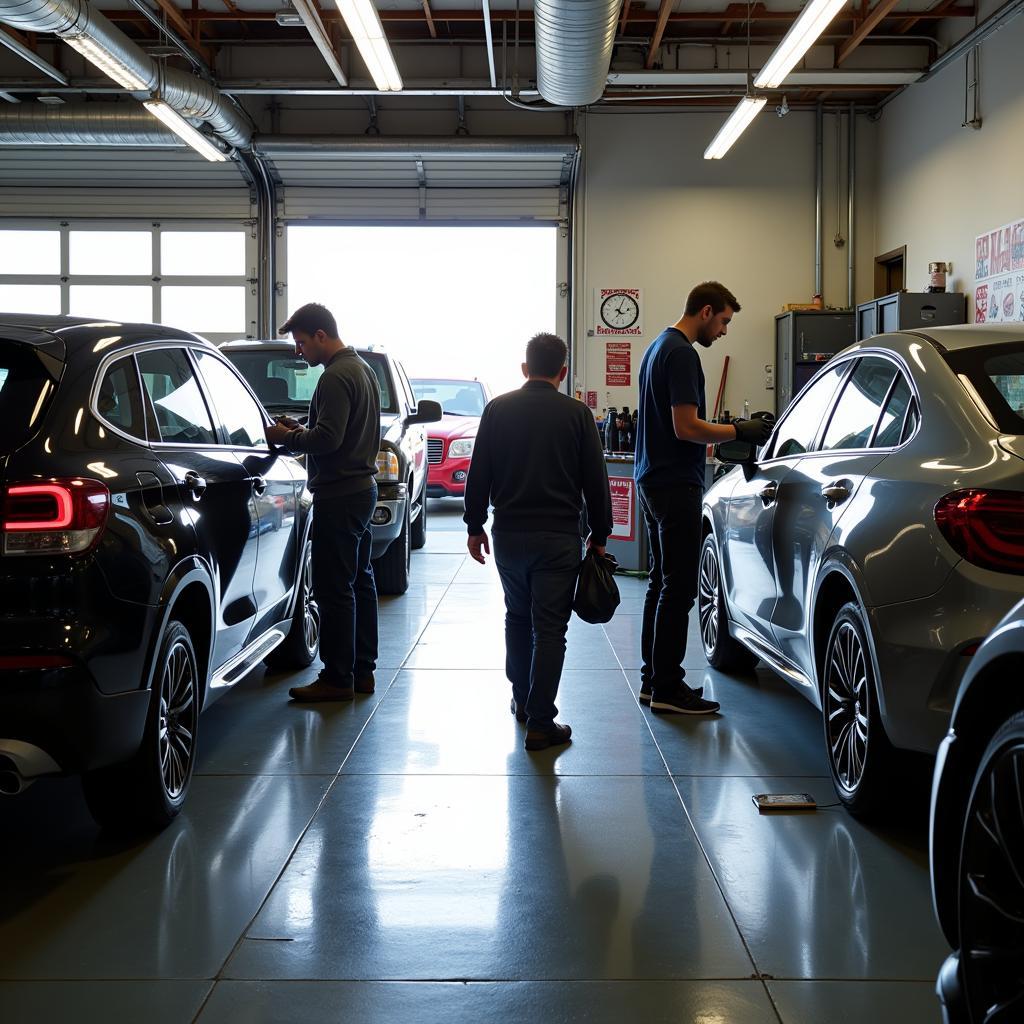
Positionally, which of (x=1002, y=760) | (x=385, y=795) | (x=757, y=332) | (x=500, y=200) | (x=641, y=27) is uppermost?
(x=641, y=27)

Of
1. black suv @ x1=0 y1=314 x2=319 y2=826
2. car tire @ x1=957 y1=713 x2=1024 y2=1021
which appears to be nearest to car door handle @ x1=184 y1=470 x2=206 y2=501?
black suv @ x1=0 y1=314 x2=319 y2=826

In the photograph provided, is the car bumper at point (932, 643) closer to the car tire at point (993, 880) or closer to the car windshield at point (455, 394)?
the car tire at point (993, 880)

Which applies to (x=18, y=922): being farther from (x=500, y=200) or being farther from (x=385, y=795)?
(x=500, y=200)

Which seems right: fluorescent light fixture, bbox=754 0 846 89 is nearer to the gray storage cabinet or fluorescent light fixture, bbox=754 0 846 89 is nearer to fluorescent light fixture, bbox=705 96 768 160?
fluorescent light fixture, bbox=705 96 768 160

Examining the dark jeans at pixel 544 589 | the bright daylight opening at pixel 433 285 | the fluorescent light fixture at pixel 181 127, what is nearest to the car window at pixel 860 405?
the dark jeans at pixel 544 589

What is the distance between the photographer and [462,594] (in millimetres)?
8406

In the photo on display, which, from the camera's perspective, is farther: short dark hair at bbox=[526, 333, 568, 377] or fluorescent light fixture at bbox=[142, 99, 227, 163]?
fluorescent light fixture at bbox=[142, 99, 227, 163]

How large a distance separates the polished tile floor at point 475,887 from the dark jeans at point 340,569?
41 centimetres

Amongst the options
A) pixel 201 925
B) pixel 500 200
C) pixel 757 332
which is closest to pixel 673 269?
pixel 757 332

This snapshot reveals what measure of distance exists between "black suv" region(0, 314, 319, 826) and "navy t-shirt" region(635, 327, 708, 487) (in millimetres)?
1629

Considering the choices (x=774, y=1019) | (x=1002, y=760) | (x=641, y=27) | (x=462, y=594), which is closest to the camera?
(x=1002, y=760)

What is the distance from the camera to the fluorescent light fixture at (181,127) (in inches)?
466

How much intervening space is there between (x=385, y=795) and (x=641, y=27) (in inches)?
500

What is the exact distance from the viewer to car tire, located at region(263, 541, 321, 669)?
5.65 m
